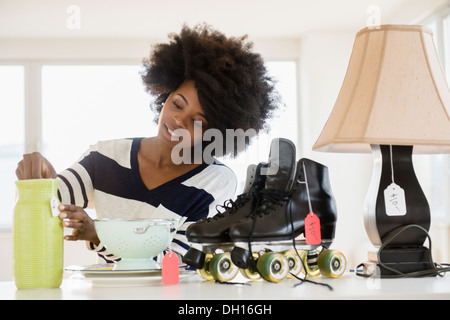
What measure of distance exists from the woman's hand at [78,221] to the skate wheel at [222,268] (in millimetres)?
227

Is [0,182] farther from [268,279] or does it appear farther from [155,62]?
[268,279]

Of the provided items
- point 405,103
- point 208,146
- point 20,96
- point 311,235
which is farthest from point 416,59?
point 20,96

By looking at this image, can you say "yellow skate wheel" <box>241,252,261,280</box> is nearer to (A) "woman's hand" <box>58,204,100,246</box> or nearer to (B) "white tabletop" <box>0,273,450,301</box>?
(B) "white tabletop" <box>0,273,450,301</box>

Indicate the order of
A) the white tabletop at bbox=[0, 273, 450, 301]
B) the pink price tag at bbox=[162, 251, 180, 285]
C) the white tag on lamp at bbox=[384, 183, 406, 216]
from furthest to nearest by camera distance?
1. the white tag on lamp at bbox=[384, 183, 406, 216]
2. the pink price tag at bbox=[162, 251, 180, 285]
3. the white tabletop at bbox=[0, 273, 450, 301]

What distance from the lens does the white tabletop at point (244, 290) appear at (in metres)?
0.66

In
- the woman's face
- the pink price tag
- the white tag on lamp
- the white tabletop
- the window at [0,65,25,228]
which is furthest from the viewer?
the window at [0,65,25,228]

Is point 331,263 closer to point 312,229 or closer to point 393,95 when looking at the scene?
point 312,229

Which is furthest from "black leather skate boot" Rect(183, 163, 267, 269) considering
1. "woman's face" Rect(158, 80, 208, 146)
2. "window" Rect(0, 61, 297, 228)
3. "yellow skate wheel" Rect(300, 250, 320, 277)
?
"window" Rect(0, 61, 297, 228)

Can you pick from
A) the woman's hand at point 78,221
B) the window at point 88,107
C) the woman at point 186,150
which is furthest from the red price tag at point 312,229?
the window at point 88,107

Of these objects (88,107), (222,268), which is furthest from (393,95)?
(88,107)

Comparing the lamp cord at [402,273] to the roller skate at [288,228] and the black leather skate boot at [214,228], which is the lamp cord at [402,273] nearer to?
the roller skate at [288,228]

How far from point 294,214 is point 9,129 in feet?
15.5

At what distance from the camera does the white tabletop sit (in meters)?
0.66

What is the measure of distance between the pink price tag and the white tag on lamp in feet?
1.18
